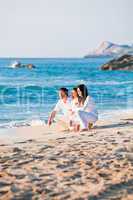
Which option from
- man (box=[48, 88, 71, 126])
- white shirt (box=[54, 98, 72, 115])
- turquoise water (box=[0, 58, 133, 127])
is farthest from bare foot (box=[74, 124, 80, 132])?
turquoise water (box=[0, 58, 133, 127])

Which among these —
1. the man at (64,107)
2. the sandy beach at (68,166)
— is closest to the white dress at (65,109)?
the man at (64,107)

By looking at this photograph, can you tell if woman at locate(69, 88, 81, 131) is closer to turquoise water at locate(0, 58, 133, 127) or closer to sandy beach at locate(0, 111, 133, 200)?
sandy beach at locate(0, 111, 133, 200)

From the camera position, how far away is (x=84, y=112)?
10.1 m

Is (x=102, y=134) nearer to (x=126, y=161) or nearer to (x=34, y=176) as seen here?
(x=126, y=161)

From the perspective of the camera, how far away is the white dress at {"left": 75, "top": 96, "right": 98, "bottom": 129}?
1005cm

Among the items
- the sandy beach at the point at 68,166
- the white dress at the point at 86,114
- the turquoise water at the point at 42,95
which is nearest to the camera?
the sandy beach at the point at 68,166

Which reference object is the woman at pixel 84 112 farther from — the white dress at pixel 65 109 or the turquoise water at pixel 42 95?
the turquoise water at pixel 42 95

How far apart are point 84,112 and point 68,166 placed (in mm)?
3952

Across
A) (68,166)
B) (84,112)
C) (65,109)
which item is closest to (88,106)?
(84,112)

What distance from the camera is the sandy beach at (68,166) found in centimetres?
516

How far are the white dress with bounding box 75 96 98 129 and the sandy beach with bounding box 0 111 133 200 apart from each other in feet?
2.57

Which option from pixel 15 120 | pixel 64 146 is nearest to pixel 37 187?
pixel 64 146

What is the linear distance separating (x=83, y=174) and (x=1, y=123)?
24.9 ft

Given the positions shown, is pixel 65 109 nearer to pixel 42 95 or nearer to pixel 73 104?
pixel 73 104
